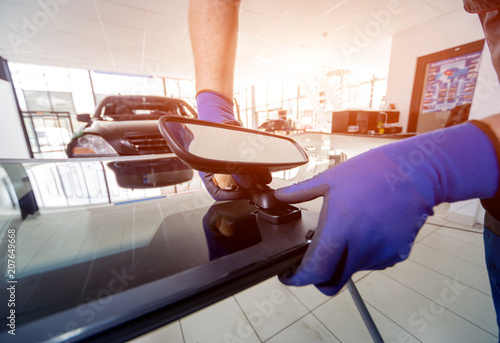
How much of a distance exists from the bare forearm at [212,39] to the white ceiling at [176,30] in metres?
3.16

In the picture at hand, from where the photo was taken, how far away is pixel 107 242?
549 mm

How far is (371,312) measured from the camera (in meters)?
0.90

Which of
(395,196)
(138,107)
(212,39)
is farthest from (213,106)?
(138,107)

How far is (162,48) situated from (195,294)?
221 inches

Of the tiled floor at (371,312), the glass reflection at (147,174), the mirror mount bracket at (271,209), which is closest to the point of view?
the mirror mount bracket at (271,209)

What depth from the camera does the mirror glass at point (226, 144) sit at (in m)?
0.35

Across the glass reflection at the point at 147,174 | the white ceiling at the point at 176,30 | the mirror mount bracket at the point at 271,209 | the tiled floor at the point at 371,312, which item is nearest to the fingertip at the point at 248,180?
the mirror mount bracket at the point at 271,209

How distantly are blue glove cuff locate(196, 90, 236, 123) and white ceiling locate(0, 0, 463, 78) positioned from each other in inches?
131

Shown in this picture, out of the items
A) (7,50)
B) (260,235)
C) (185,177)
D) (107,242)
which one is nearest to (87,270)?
(107,242)

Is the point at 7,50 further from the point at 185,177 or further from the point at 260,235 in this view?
the point at 260,235

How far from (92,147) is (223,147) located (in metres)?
1.79

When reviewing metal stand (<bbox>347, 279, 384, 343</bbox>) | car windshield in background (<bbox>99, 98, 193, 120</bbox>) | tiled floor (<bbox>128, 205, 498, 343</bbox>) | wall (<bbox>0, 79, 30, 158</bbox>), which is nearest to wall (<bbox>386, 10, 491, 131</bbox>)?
tiled floor (<bbox>128, 205, 498, 343</bbox>)

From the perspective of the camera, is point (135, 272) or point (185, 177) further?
point (185, 177)

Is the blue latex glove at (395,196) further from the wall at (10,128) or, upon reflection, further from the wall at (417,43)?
the wall at (10,128)
